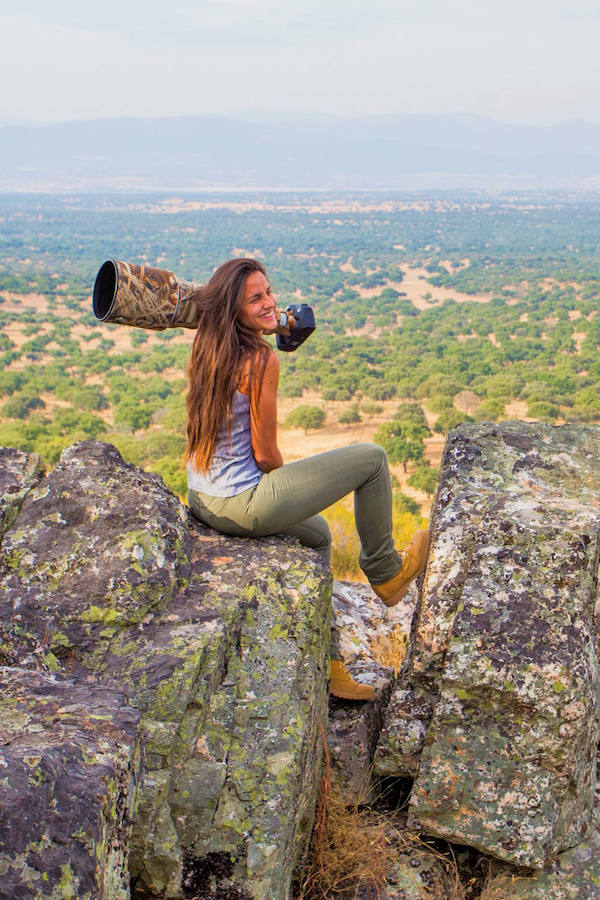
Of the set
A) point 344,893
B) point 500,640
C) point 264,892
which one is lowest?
point 344,893

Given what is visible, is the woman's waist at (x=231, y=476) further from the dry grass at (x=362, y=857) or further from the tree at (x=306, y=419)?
the tree at (x=306, y=419)

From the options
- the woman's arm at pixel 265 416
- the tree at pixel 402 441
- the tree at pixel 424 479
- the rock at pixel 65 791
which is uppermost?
the woman's arm at pixel 265 416

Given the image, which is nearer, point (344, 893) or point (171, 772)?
point (171, 772)

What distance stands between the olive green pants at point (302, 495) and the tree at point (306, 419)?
103 feet

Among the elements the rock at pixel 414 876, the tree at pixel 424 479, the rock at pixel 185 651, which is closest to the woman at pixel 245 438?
the rock at pixel 185 651

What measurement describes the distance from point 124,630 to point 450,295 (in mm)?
91189

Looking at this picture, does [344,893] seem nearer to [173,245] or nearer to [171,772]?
[171,772]

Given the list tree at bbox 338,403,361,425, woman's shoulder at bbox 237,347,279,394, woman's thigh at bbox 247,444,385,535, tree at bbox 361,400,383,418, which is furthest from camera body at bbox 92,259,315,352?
tree at bbox 361,400,383,418

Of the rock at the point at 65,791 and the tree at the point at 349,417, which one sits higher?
the rock at the point at 65,791

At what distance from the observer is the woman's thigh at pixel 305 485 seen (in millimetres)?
3432

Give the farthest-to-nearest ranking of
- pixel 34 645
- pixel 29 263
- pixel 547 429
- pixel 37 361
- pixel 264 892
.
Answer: pixel 29 263 < pixel 37 361 < pixel 547 429 < pixel 34 645 < pixel 264 892

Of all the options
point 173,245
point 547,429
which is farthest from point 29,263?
point 547,429

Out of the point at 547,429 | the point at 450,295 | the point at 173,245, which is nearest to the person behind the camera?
the point at 547,429

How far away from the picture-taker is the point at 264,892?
253 centimetres
